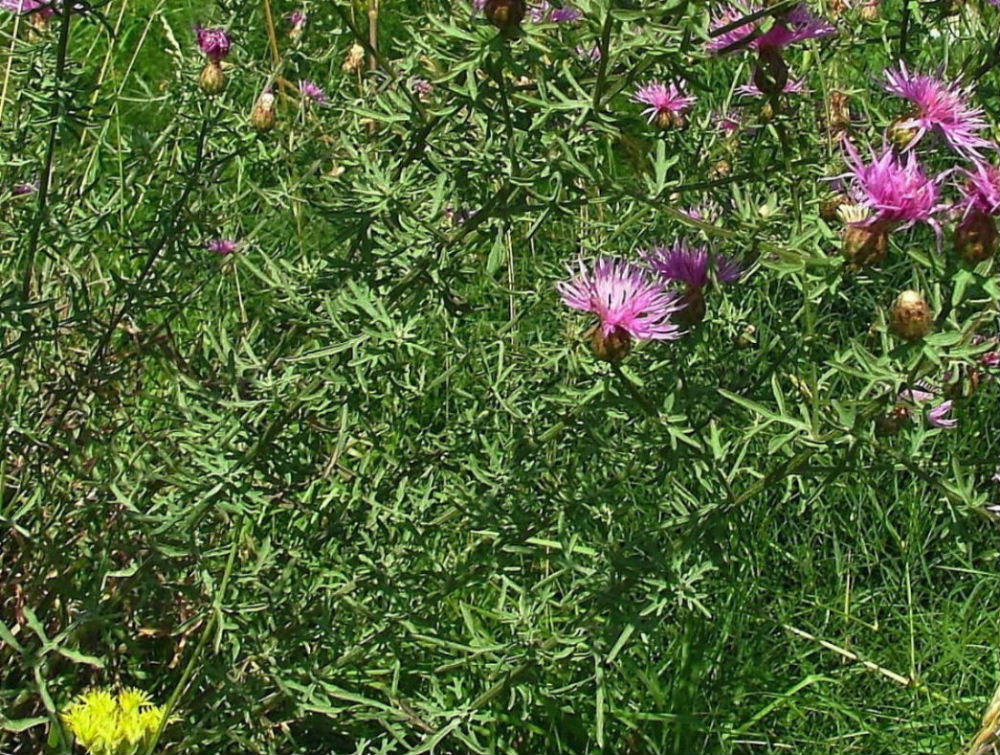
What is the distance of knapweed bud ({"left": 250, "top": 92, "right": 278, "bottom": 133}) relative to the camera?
1.72 meters

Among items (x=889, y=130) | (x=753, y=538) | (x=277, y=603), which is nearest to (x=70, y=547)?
(x=277, y=603)

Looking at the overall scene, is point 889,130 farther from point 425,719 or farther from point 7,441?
point 7,441

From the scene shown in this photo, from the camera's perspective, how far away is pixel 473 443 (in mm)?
1595

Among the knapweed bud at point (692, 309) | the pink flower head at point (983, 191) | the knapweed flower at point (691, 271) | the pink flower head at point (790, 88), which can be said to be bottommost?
the knapweed bud at point (692, 309)

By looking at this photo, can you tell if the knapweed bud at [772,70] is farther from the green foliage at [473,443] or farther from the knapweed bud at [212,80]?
the knapweed bud at [212,80]

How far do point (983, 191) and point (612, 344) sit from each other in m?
0.35

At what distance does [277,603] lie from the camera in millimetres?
1608

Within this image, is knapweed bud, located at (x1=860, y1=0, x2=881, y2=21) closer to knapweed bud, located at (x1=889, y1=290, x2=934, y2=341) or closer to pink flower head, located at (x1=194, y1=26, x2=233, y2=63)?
knapweed bud, located at (x1=889, y1=290, x2=934, y2=341)

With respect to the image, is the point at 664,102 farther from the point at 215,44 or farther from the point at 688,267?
the point at 215,44

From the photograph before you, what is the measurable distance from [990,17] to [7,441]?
1225mm

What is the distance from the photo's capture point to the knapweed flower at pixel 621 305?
1325 mm

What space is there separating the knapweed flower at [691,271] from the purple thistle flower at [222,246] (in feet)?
2.04

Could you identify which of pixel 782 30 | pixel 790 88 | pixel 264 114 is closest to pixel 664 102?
pixel 790 88

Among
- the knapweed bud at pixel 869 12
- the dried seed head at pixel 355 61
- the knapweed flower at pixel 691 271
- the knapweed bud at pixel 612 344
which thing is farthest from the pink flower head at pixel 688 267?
the dried seed head at pixel 355 61
